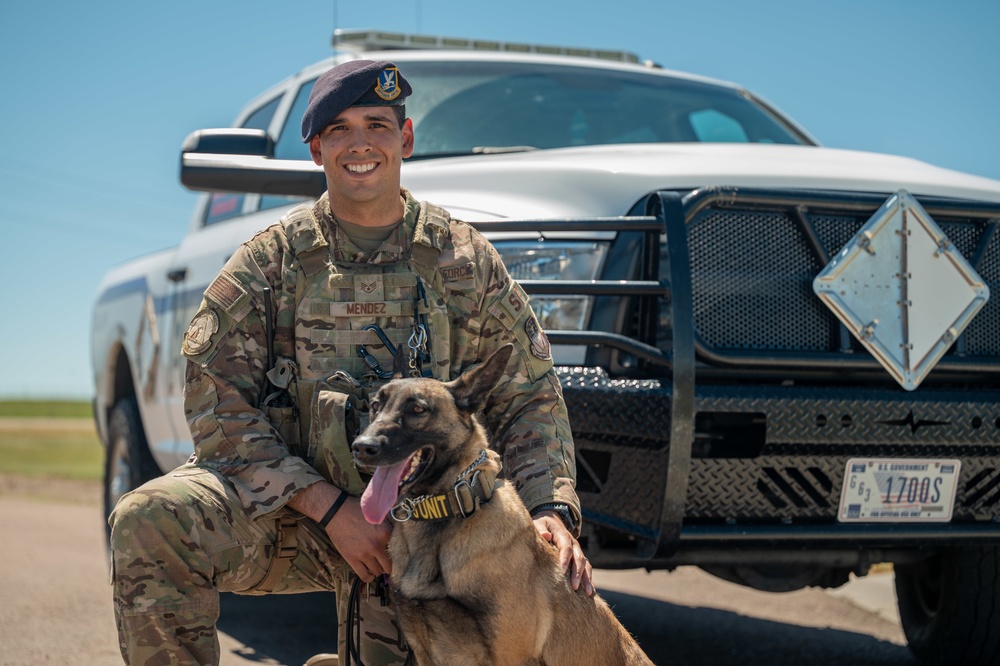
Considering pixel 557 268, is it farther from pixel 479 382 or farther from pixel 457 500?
pixel 457 500

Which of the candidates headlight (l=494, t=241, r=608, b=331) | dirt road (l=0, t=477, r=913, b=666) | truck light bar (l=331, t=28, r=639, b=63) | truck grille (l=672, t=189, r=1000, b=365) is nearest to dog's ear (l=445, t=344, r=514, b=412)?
headlight (l=494, t=241, r=608, b=331)

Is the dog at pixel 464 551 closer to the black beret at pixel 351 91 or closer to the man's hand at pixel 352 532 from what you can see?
the man's hand at pixel 352 532

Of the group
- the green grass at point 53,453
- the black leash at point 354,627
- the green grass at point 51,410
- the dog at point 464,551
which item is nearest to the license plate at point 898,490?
the dog at point 464,551

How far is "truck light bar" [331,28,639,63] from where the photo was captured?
5.73m

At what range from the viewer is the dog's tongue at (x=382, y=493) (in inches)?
103

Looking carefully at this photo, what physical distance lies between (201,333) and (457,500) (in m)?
0.91

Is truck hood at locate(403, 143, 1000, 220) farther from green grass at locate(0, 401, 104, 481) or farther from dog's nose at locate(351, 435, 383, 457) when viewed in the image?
green grass at locate(0, 401, 104, 481)

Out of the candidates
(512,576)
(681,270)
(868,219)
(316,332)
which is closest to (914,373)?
(868,219)

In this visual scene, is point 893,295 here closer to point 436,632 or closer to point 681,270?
→ point 681,270

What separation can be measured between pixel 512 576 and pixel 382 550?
43 cm

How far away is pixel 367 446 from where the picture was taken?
2.54m

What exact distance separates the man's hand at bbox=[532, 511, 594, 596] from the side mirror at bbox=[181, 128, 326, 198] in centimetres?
187

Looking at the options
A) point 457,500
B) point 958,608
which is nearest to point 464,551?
point 457,500

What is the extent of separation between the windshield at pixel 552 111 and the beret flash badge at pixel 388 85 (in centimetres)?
129
